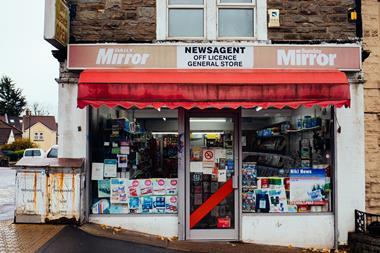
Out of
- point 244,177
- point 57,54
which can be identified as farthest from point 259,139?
point 57,54

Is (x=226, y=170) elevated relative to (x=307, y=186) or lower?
elevated

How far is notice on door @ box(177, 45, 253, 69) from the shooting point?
27.5ft

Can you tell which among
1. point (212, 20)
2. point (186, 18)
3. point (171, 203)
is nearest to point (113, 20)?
point (186, 18)

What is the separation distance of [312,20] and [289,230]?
4.09m

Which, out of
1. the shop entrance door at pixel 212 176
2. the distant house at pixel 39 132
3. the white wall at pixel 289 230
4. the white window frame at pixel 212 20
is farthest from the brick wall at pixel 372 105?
the distant house at pixel 39 132

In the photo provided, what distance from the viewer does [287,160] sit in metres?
8.86

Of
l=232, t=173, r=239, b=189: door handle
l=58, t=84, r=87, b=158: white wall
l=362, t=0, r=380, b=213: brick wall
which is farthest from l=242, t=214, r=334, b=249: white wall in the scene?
l=58, t=84, r=87, b=158: white wall

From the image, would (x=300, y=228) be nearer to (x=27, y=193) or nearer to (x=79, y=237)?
(x=79, y=237)

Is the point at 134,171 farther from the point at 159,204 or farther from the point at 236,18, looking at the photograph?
the point at 236,18

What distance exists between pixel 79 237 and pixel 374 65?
652 centimetres

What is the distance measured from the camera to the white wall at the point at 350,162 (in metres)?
8.53

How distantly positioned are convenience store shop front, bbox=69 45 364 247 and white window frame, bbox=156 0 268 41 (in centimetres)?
73

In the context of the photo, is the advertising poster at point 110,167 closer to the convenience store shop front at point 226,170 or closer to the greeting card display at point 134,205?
the convenience store shop front at point 226,170

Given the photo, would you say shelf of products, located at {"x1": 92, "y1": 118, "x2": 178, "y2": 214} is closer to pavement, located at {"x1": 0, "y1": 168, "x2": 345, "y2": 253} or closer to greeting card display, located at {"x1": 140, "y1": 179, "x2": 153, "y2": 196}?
greeting card display, located at {"x1": 140, "y1": 179, "x2": 153, "y2": 196}
